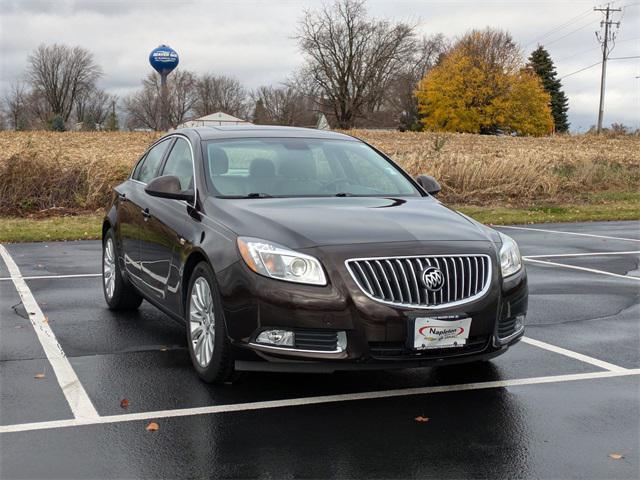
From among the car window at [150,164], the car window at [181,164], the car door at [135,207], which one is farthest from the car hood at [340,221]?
the car window at [150,164]

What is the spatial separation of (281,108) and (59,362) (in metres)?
102

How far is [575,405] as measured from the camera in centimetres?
503

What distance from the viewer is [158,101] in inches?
4491

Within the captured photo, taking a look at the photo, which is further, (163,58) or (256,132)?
(163,58)

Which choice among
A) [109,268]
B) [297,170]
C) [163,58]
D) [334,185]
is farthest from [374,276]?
[163,58]

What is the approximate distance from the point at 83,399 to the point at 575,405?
9.49ft

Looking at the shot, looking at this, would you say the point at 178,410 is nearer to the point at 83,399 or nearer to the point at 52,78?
the point at 83,399

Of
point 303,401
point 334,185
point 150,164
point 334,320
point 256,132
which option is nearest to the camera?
point 334,320

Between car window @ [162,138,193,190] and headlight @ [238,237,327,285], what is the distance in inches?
55.2

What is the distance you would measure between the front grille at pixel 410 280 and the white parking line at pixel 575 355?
5.02 feet

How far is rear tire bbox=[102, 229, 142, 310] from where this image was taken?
25.3 ft

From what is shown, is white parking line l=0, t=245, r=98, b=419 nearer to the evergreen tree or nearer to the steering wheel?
the steering wheel

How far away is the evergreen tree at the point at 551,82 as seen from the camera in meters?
93.0

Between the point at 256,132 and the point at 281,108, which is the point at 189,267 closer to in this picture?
the point at 256,132
